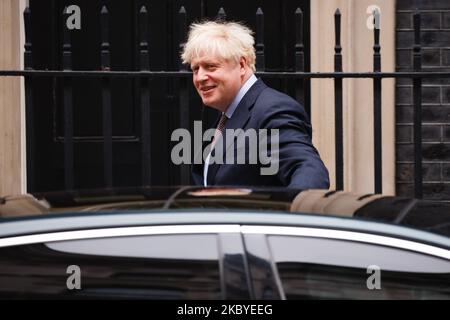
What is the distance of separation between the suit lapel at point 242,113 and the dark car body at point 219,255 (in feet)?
4.05

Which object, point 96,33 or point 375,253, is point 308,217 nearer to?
point 375,253

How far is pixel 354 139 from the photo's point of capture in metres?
6.90

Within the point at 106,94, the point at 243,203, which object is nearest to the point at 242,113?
the point at 243,203

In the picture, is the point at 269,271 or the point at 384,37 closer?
the point at 269,271

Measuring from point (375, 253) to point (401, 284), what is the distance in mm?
106

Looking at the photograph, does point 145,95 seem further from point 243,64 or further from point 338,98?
point 243,64

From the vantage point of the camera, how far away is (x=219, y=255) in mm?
2600

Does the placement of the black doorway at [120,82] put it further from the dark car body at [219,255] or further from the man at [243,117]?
the dark car body at [219,255]

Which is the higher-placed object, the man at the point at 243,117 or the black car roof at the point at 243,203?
the man at the point at 243,117

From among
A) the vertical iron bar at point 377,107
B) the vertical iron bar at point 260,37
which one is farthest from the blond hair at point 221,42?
the vertical iron bar at point 377,107

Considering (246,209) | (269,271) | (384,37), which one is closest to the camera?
(269,271)

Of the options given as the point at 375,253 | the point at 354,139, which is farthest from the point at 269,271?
the point at 354,139

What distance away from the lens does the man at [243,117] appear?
3836 millimetres

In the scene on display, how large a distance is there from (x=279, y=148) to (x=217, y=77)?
1.41 ft
